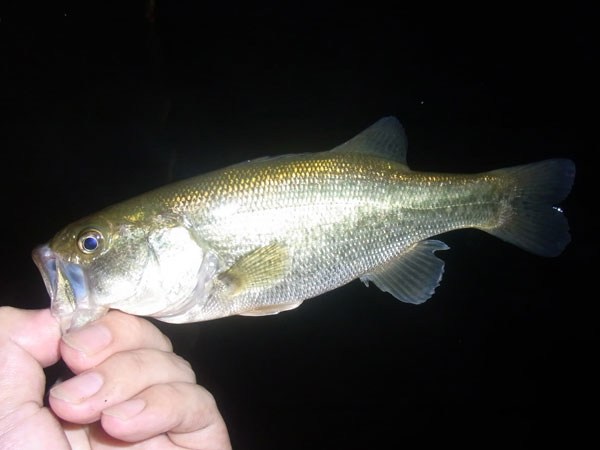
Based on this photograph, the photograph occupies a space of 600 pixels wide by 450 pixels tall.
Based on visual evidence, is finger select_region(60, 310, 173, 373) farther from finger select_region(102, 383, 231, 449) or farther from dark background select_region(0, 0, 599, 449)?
dark background select_region(0, 0, 599, 449)

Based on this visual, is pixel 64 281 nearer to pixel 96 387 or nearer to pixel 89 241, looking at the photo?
pixel 89 241

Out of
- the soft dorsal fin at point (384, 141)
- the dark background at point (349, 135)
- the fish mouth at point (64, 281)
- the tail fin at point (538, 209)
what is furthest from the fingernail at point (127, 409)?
the dark background at point (349, 135)

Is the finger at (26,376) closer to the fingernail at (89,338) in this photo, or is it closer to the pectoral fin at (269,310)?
the fingernail at (89,338)

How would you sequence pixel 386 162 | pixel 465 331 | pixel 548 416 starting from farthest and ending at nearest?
pixel 465 331, pixel 548 416, pixel 386 162

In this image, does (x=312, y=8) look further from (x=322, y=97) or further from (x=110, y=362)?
(x=110, y=362)

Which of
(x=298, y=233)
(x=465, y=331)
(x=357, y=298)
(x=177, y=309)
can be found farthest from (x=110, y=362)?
(x=465, y=331)

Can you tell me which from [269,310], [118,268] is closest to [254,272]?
[269,310]

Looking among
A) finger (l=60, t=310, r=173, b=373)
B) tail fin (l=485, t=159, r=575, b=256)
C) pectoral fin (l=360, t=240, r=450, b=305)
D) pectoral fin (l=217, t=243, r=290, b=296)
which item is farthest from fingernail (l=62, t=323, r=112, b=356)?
tail fin (l=485, t=159, r=575, b=256)
